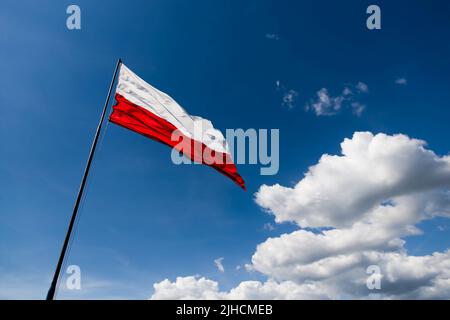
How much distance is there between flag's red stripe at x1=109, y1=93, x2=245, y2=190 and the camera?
39.5 feet

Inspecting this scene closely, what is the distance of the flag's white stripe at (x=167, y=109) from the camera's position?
13.3 meters

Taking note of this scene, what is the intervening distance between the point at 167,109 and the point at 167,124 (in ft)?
4.30

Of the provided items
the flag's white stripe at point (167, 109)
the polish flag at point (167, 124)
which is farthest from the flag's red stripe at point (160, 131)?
the flag's white stripe at point (167, 109)

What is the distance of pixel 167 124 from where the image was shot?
1304cm

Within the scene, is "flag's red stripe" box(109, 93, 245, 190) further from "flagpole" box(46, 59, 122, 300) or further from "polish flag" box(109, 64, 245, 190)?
"flagpole" box(46, 59, 122, 300)

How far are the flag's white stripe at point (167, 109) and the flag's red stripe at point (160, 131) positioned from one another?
0.30m

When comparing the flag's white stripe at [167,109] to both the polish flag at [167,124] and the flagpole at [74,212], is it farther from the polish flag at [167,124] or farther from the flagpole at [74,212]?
the flagpole at [74,212]

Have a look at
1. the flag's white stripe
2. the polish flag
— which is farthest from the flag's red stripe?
the flag's white stripe

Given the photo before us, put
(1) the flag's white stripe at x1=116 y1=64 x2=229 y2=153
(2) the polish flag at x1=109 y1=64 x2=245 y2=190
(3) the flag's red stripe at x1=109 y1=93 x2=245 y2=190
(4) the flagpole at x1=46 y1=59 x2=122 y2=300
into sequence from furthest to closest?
(1) the flag's white stripe at x1=116 y1=64 x2=229 y2=153 → (2) the polish flag at x1=109 y1=64 x2=245 y2=190 → (3) the flag's red stripe at x1=109 y1=93 x2=245 y2=190 → (4) the flagpole at x1=46 y1=59 x2=122 y2=300
